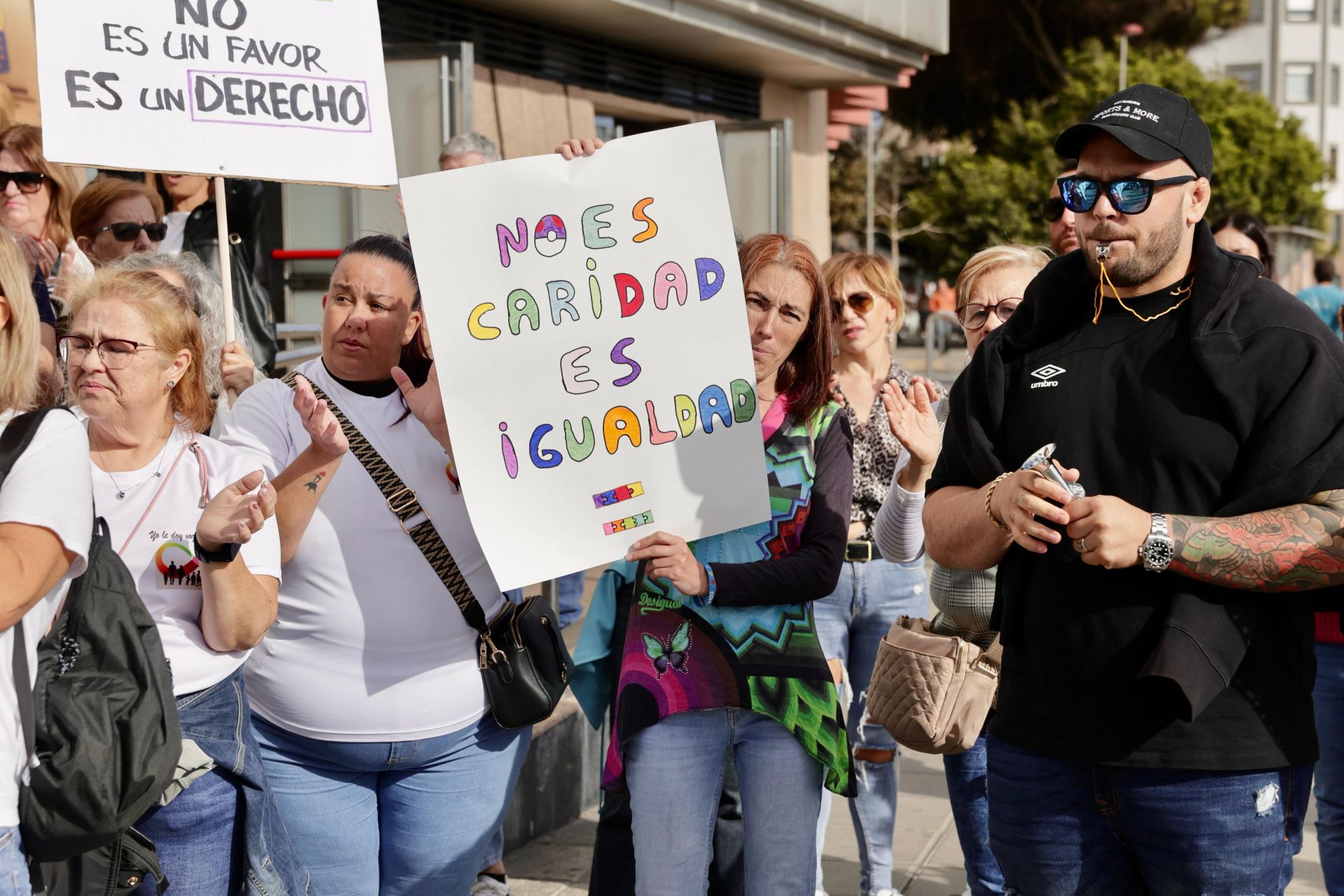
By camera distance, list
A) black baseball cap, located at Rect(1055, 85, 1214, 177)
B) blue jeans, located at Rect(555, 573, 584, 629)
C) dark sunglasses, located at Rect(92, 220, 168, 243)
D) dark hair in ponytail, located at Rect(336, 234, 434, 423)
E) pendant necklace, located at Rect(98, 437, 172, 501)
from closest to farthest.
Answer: black baseball cap, located at Rect(1055, 85, 1214, 177) → pendant necklace, located at Rect(98, 437, 172, 501) → dark hair in ponytail, located at Rect(336, 234, 434, 423) → dark sunglasses, located at Rect(92, 220, 168, 243) → blue jeans, located at Rect(555, 573, 584, 629)

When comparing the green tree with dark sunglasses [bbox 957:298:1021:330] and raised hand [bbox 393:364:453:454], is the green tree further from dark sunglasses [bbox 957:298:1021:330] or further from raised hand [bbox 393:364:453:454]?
raised hand [bbox 393:364:453:454]

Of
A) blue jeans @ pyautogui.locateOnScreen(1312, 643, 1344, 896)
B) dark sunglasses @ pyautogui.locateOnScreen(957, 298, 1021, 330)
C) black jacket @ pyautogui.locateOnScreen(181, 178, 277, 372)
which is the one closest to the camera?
blue jeans @ pyautogui.locateOnScreen(1312, 643, 1344, 896)

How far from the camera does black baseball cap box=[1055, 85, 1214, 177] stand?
8.12 feet

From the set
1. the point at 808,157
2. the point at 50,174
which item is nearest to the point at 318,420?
the point at 50,174

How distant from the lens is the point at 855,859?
4953mm

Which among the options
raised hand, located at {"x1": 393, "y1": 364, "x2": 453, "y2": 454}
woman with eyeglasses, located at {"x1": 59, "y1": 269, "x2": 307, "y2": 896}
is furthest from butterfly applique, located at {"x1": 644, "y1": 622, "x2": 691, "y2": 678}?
woman with eyeglasses, located at {"x1": 59, "y1": 269, "x2": 307, "y2": 896}

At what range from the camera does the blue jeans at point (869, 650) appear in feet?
14.1

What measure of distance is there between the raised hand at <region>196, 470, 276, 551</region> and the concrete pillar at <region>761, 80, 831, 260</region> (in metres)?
13.9

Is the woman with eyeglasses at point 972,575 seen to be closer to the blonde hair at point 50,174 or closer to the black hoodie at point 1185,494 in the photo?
the black hoodie at point 1185,494

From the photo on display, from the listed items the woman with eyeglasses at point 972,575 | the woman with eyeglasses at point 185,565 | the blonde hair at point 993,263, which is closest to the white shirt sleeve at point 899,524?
the woman with eyeglasses at point 972,575

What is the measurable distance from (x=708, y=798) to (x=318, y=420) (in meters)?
1.17

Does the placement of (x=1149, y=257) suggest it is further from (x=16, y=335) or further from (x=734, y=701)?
(x=16, y=335)

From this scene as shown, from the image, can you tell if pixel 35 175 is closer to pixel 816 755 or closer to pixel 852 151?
pixel 816 755

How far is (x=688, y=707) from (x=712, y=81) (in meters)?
12.4
